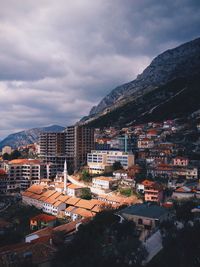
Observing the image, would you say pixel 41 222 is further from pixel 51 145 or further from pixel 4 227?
pixel 51 145

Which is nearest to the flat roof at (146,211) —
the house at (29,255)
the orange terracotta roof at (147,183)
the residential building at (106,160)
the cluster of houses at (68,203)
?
the cluster of houses at (68,203)

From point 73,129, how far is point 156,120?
40.4m

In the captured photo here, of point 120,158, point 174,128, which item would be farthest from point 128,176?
point 174,128

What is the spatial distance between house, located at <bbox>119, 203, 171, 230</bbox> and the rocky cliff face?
102015 millimetres

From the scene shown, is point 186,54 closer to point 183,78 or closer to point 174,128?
point 183,78

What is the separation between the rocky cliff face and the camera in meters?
134

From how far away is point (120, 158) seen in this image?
52.0 meters

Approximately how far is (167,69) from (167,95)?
40719 millimetres

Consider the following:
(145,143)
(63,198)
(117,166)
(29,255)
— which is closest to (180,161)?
(117,166)

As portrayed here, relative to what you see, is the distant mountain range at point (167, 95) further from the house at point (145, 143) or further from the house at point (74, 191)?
the house at point (74, 191)

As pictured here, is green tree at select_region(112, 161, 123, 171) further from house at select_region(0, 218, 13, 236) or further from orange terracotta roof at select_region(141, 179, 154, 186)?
house at select_region(0, 218, 13, 236)

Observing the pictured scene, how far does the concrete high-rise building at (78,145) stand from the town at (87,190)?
0.06 metres

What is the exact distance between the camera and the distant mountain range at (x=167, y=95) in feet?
335

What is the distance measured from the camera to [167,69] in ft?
497
